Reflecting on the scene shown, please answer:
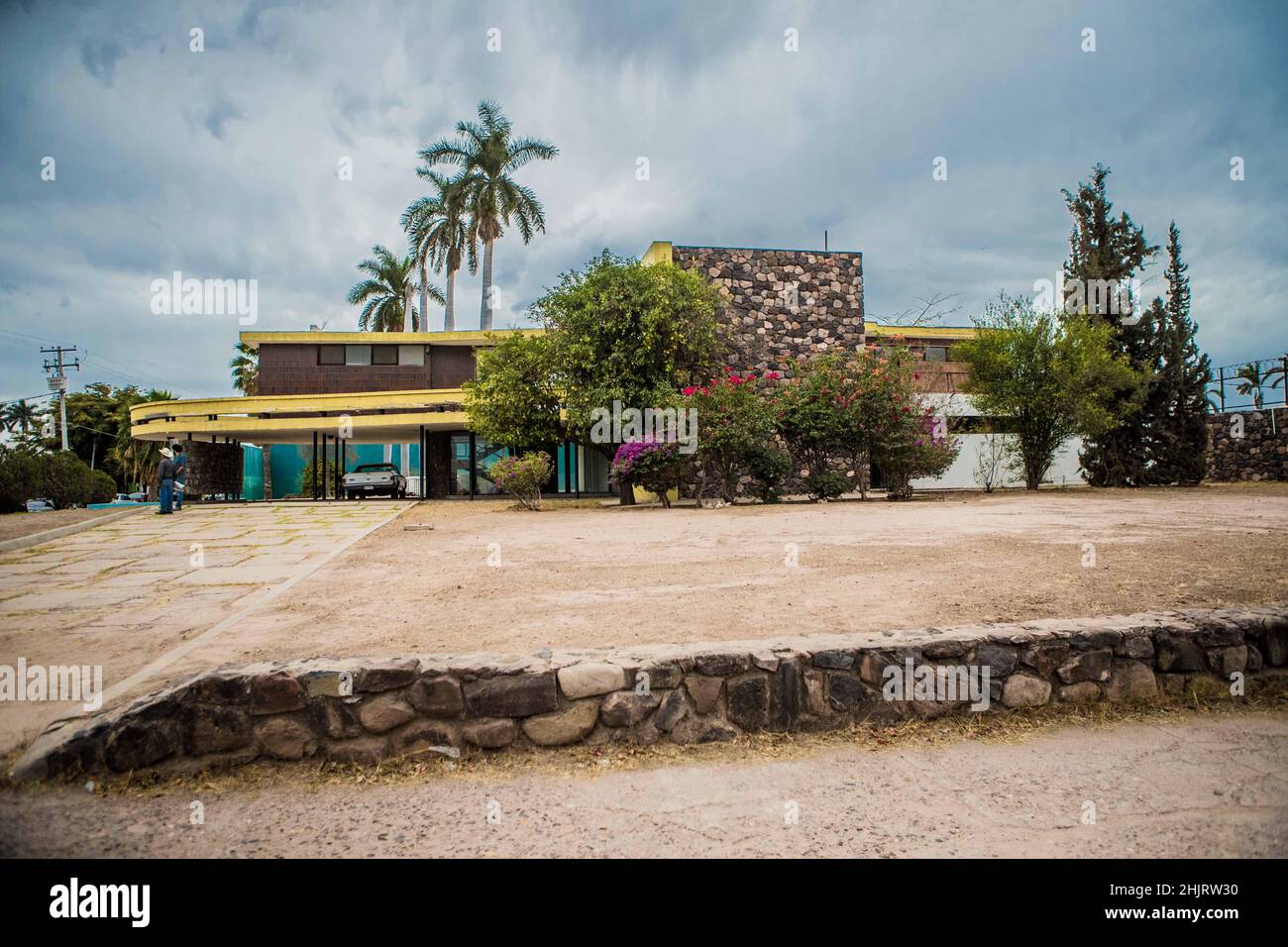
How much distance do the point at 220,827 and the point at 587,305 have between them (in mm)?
15402

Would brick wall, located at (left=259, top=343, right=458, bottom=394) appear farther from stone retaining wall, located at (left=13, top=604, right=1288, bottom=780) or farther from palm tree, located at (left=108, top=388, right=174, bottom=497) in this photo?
stone retaining wall, located at (left=13, top=604, right=1288, bottom=780)

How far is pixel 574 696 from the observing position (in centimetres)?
370

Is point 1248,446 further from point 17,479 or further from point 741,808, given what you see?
point 17,479

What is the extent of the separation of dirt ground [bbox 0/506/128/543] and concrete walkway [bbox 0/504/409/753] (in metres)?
0.56

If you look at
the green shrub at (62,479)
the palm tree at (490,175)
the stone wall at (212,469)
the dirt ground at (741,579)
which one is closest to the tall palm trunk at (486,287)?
the palm tree at (490,175)

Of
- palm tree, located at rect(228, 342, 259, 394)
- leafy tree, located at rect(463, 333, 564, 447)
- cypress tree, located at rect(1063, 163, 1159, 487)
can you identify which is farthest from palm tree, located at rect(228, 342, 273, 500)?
cypress tree, located at rect(1063, 163, 1159, 487)

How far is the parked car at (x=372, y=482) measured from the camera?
23.1 meters

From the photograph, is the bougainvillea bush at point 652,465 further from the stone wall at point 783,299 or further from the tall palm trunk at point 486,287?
the tall palm trunk at point 486,287

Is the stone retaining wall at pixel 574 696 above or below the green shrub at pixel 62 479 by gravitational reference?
below

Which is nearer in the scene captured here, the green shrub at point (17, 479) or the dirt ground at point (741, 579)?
the dirt ground at point (741, 579)

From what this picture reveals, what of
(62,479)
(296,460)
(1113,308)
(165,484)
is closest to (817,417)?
(1113,308)

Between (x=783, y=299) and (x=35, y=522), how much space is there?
58.3ft

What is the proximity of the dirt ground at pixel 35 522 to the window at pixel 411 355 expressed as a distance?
40.4ft
